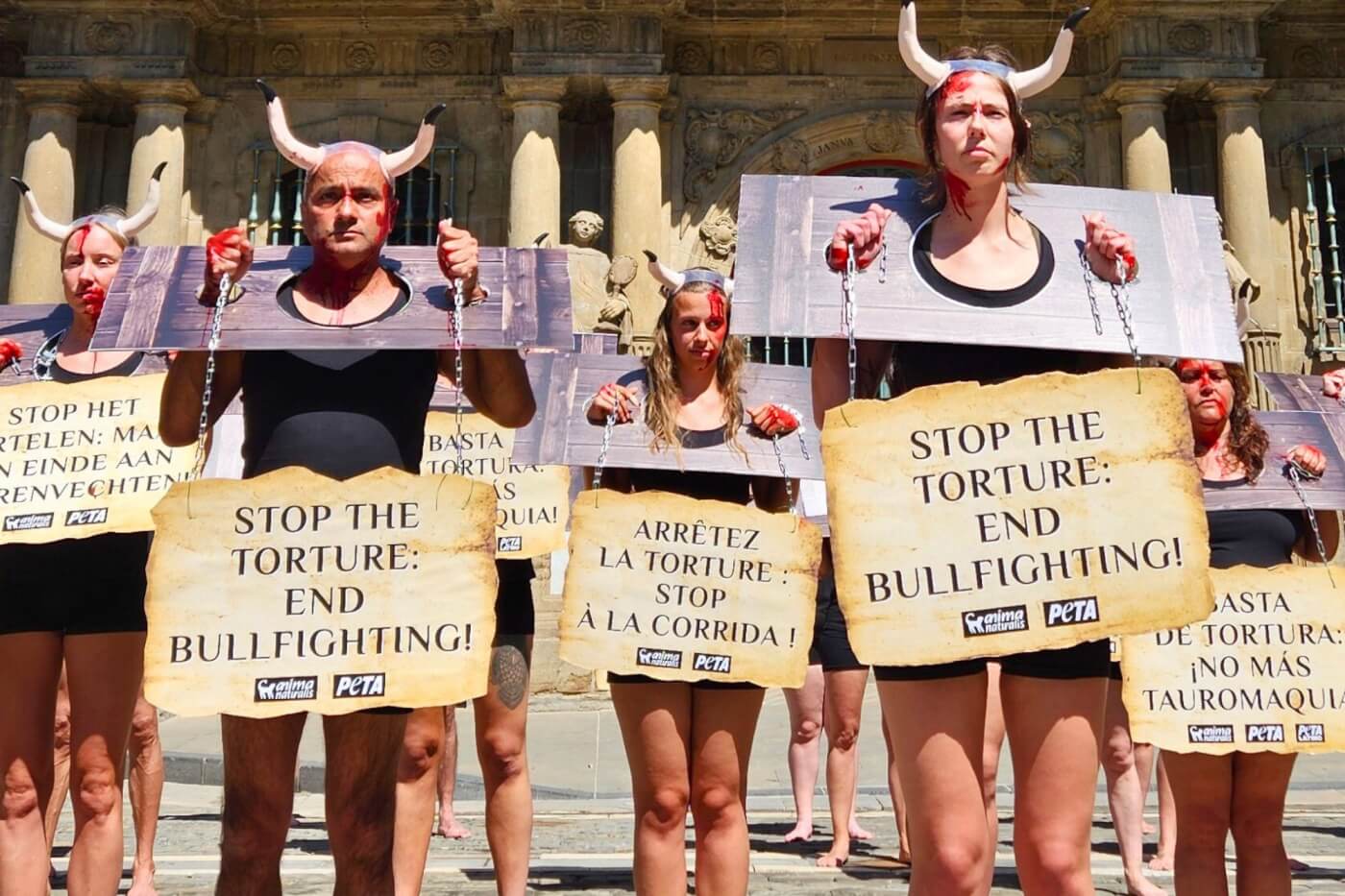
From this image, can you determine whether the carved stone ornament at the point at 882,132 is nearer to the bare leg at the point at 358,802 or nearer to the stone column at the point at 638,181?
the stone column at the point at 638,181

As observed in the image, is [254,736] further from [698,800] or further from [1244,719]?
[1244,719]

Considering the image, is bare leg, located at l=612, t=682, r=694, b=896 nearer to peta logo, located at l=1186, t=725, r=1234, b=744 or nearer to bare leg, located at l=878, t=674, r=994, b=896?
bare leg, located at l=878, t=674, r=994, b=896

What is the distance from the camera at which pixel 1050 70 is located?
132 inches

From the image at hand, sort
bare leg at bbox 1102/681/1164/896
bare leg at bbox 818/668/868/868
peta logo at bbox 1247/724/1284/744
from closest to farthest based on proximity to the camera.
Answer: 1. peta logo at bbox 1247/724/1284/744
2. bare leg at bbox 1102/681/1164/896
3. bare leg at bbox 818/668/868/868

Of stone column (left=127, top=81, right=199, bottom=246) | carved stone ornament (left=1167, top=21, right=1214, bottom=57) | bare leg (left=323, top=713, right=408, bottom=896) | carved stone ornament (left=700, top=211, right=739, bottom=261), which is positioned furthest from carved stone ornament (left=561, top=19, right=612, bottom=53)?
bare leg (left=323, top=713, right=408, bottom=896)

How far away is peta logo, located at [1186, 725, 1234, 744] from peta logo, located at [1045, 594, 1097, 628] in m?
1.43

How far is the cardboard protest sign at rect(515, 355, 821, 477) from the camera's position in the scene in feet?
15.1

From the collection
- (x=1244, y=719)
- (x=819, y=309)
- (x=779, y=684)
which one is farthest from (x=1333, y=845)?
(x=819, y=309)

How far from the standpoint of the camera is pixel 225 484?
327cm

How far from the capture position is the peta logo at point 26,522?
172 inches

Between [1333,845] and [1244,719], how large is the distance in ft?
10.8

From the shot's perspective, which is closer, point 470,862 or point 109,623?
point 109,623

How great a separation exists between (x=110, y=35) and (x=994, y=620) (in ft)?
56.6

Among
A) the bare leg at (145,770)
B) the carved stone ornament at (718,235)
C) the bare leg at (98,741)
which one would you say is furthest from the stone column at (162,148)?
the bare leg at (98,741)
